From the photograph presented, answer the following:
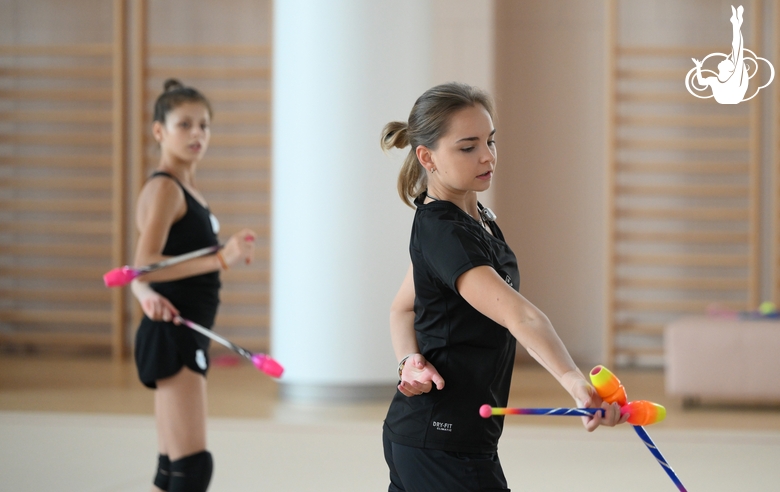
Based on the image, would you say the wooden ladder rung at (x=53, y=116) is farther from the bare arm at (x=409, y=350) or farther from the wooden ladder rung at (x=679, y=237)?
the bare arm at (x=409, y=350)

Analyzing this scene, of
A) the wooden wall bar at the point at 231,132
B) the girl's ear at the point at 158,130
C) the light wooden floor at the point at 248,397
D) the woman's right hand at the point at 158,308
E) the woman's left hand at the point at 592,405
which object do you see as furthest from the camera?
the wooden wall bar at the point at 231,132

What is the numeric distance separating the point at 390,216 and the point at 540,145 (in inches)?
75.6

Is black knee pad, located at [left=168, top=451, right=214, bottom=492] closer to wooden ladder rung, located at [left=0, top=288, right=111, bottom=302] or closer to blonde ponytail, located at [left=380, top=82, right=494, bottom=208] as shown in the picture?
blonde ponytail, located at [left=380, top=82, right=494, bottom=208]

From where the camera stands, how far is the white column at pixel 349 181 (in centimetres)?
470

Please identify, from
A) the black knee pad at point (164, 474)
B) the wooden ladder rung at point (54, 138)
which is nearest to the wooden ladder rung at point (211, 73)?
the wooden ladder rung at point (54, 138)

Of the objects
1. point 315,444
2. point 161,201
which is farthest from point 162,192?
point 315,444

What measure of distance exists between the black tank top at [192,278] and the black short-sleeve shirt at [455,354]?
1.08 meters

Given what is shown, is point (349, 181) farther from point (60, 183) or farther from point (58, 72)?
point (58, 72)

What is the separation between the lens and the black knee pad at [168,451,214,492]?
2342mm

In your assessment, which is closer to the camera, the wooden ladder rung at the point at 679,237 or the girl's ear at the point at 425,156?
the girl's ear at the point at 425,156

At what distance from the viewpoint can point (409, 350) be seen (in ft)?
5.29

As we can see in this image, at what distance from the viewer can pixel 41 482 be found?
3307 mm

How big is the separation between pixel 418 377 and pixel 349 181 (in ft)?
10.8


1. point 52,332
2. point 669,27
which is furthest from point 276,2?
point 52,332
